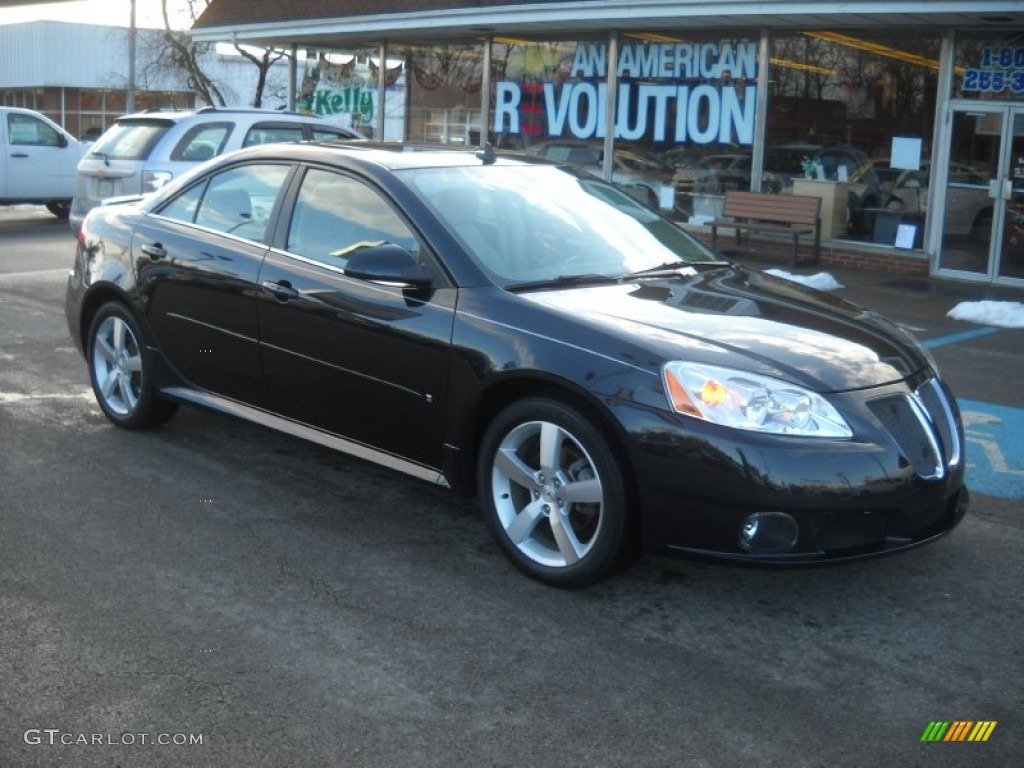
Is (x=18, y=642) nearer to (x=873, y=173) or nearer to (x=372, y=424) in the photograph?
(x=372, y=424)

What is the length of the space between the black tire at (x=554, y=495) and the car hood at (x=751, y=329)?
38 cm

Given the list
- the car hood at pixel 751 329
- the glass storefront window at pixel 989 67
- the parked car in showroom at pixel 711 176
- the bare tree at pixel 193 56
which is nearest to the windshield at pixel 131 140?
the parked car in showroom at pixel 711 176

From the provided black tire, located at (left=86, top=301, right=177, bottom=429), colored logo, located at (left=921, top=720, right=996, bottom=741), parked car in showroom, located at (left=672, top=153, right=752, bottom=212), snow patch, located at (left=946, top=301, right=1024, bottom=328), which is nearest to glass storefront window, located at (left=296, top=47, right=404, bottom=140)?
parked car in showroom, located at (left=672, top=153, right=752, bottom=212)

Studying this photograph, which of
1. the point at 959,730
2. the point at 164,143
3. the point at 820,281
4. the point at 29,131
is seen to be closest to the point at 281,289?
the point at 959,730

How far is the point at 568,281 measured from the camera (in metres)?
5.22

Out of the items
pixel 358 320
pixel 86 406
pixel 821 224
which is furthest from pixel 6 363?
pixel 821 224

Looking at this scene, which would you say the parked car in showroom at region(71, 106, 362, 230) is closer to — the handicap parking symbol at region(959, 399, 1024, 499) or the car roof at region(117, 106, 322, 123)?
the car roof at region(117, 106, 322, 123)

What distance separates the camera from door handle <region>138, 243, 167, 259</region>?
253 inches

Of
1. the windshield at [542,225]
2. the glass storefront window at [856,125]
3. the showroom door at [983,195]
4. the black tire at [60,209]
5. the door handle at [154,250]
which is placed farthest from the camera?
the black tire at [60,209]

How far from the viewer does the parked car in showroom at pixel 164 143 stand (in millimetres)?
14023

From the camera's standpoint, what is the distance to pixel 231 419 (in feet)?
20.0

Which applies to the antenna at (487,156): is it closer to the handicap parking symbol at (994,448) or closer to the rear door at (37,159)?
the handicap parking symbol at (994,448)

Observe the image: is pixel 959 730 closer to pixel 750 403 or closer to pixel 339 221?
pixel 750 403

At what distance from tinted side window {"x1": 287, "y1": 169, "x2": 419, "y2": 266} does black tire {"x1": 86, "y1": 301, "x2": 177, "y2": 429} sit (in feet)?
4.25
